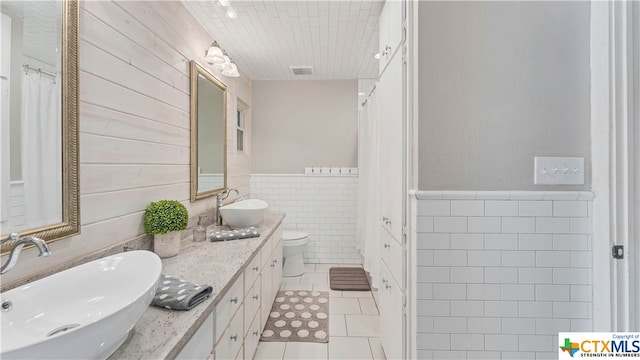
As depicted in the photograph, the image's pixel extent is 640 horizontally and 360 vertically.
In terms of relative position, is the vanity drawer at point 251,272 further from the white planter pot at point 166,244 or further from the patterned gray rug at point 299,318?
the patterned gray rug at point 299,318

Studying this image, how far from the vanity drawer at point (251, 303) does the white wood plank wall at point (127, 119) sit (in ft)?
2.32

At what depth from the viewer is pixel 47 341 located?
22.0 inches

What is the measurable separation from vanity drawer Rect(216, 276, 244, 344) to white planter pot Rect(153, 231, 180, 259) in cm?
42

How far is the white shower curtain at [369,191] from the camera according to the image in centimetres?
276

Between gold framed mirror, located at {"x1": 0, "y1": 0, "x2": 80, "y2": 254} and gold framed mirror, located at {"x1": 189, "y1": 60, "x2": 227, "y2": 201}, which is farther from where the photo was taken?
gold framed mirror, located at {"x1": 189, "y1": 60, "x2": 227, "y2": 201}

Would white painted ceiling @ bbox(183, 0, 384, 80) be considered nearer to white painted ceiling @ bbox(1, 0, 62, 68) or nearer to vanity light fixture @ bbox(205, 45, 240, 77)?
vanity light fixture @ bbox(205, 45, 240, 77)

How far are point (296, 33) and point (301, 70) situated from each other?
38.4 inches

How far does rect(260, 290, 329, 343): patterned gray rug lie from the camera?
7.16 feet

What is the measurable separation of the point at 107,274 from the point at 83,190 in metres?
0.42

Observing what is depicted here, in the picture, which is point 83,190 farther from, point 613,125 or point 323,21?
point 613,125

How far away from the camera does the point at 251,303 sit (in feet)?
5.82

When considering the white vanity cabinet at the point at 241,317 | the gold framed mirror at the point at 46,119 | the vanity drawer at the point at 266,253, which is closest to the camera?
the gold framed mirror at the point at 46,119

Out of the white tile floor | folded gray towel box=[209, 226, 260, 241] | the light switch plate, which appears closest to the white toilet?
the white tile floor

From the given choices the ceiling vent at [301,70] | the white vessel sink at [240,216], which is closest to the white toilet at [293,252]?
the white vessel sink at [240,216]
